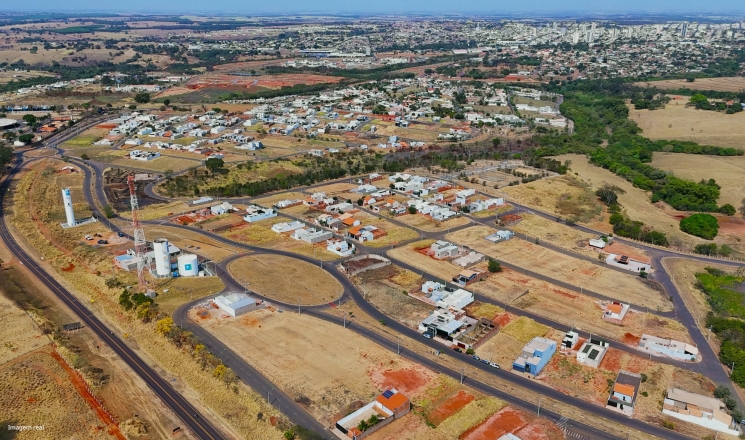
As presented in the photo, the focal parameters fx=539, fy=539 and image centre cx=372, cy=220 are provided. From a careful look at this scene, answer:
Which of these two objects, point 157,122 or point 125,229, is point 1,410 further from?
point 157,122

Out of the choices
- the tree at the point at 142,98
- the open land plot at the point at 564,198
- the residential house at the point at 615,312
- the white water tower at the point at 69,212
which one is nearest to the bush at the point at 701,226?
the open land plot at the point at 564,198

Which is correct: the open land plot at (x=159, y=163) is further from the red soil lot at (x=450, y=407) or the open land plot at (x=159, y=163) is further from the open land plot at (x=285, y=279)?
the red soil lot at (x=450, y=407)

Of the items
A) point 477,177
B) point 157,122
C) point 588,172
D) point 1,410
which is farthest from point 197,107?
point 1,410

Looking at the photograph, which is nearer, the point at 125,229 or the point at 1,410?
the point at 1,410

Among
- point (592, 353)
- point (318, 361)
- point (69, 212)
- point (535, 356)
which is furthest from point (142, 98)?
point (592, 353)

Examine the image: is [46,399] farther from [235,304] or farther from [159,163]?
[159,163]

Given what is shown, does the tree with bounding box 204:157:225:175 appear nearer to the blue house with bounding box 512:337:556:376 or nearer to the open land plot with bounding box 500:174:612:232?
the open land plot with bounding box 500:174:612:232
